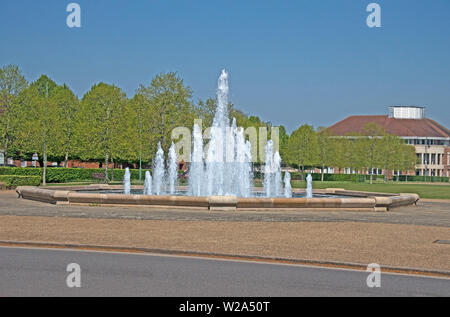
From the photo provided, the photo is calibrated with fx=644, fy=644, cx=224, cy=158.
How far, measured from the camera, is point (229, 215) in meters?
22.8

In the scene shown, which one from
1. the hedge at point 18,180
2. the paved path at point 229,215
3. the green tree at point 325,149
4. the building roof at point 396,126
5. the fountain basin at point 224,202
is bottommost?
the paved path at point 229,215

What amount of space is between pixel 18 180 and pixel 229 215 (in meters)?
23.9

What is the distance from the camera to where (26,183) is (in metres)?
42.5

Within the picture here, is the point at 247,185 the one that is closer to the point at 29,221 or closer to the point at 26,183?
the point at 26,183

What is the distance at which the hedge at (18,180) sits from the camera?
4175 cm

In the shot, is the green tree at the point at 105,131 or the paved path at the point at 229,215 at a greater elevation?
the green tree at the point at 105,131

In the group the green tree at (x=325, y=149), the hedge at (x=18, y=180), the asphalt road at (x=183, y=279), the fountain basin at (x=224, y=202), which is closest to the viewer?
the asphalt road at (x=183, y=279)

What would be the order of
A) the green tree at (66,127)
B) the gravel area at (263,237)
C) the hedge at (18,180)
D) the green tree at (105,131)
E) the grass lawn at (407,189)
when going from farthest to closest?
the green tree at (66,127)
the green tree at (105,131)
the grass lawn at (407,189)
the hedge at (18,180)
the gravel area at (263,237)

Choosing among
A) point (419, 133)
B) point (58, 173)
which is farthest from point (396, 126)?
point (58, 173)

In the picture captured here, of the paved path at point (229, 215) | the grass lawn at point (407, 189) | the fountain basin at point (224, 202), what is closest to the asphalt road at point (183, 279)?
the paved path at point (229, 215)

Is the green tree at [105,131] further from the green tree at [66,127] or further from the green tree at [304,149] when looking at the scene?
the green tree at [304,149]

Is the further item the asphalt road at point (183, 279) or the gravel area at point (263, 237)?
the gravel area at point (263, 237)
